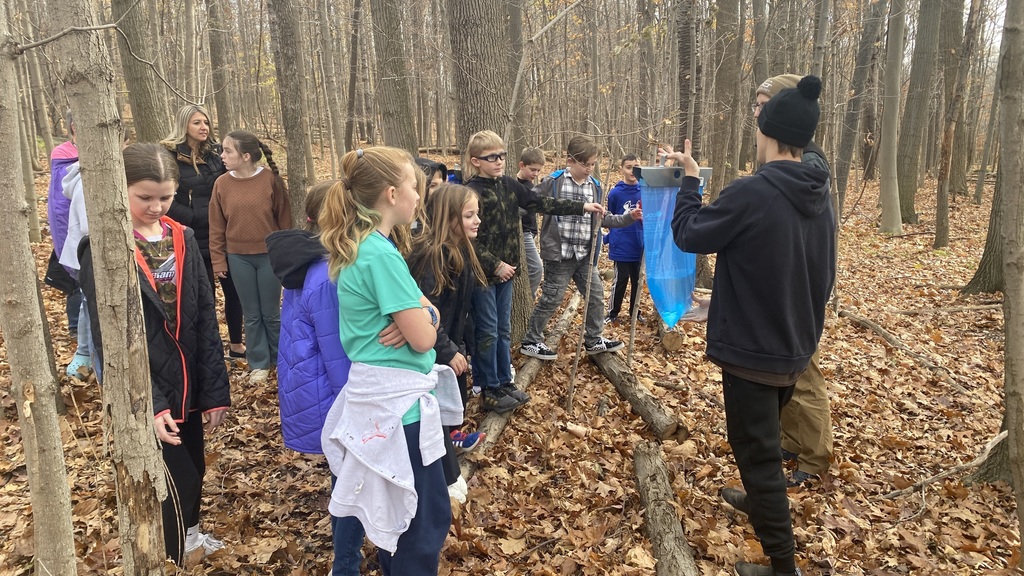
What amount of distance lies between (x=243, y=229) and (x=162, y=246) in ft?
7.22

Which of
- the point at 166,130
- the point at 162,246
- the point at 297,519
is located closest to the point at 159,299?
the point at 162,246

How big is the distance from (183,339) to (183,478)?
641 mm

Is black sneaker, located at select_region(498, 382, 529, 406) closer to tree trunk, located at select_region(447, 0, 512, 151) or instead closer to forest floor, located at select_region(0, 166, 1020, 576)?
forest floor, located at select_region(0, 166, 1020, 576)

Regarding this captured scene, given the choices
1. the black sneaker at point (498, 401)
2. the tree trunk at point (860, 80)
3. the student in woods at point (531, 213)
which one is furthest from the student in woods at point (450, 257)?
the tree trunk at point (860, 80)

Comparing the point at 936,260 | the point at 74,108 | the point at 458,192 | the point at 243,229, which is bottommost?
the point at 936,260

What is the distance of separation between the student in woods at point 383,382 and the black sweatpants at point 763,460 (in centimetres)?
141

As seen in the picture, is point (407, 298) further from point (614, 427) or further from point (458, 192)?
point (614, 427)

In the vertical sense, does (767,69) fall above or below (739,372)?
above

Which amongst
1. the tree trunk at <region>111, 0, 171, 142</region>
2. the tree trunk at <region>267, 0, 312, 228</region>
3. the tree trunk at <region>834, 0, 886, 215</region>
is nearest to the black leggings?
the tree trunk at <region>267, 0, 312, 228</region>

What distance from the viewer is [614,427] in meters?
4.21

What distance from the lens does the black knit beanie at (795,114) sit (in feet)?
8.06

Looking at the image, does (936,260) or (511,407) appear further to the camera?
(936,260)

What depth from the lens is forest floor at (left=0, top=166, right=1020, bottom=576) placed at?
9.77 feet

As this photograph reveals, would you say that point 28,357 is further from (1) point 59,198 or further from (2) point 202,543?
(1) point 59,198
